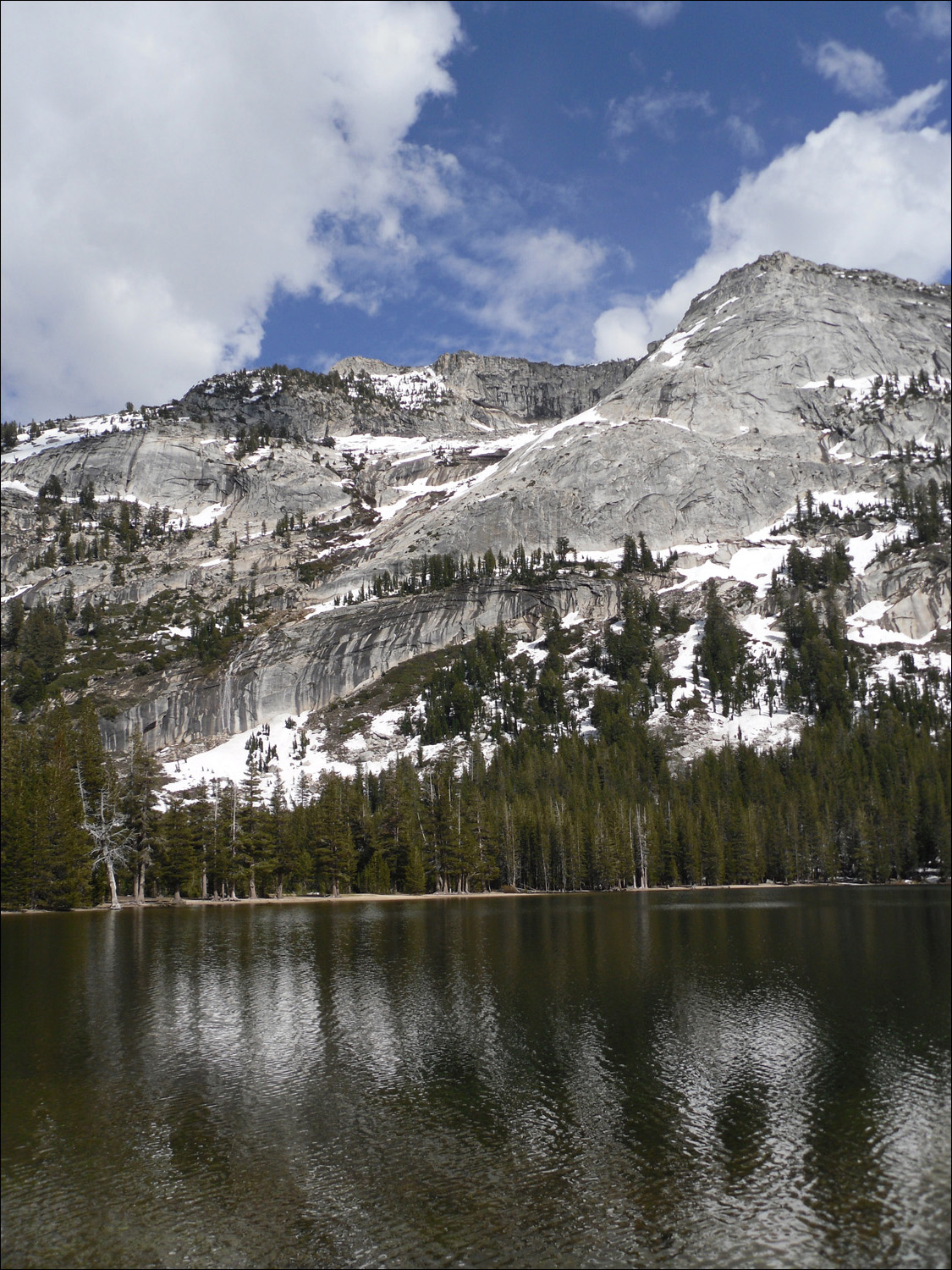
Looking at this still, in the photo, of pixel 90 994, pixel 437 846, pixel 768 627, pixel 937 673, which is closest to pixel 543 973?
pixel 90 994

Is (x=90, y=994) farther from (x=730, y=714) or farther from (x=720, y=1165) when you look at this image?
(x=730, y=714)

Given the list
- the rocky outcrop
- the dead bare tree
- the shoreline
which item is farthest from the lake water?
the rocky outcrop

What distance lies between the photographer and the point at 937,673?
514ft

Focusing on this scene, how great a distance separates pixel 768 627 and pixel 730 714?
140ft

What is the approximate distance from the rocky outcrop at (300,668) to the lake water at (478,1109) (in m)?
132

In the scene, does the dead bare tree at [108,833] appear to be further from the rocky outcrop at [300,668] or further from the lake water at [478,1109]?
the rocky outcrop at [300,668]

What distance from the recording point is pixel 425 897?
9438 cm

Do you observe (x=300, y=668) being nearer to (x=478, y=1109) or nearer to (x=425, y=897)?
(x=425, y=897)

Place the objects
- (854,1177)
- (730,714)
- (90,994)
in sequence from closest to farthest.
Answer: (854,1177)
(90,994)
(730,714)

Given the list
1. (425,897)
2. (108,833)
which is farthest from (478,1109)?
(425,897)

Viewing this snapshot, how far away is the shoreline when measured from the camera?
78.1 meters

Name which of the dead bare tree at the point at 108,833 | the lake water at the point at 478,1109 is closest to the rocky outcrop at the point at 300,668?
the dead bare tree at the point at 108,833

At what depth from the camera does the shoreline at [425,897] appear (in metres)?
78.1

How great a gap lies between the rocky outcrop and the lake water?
132 meters
